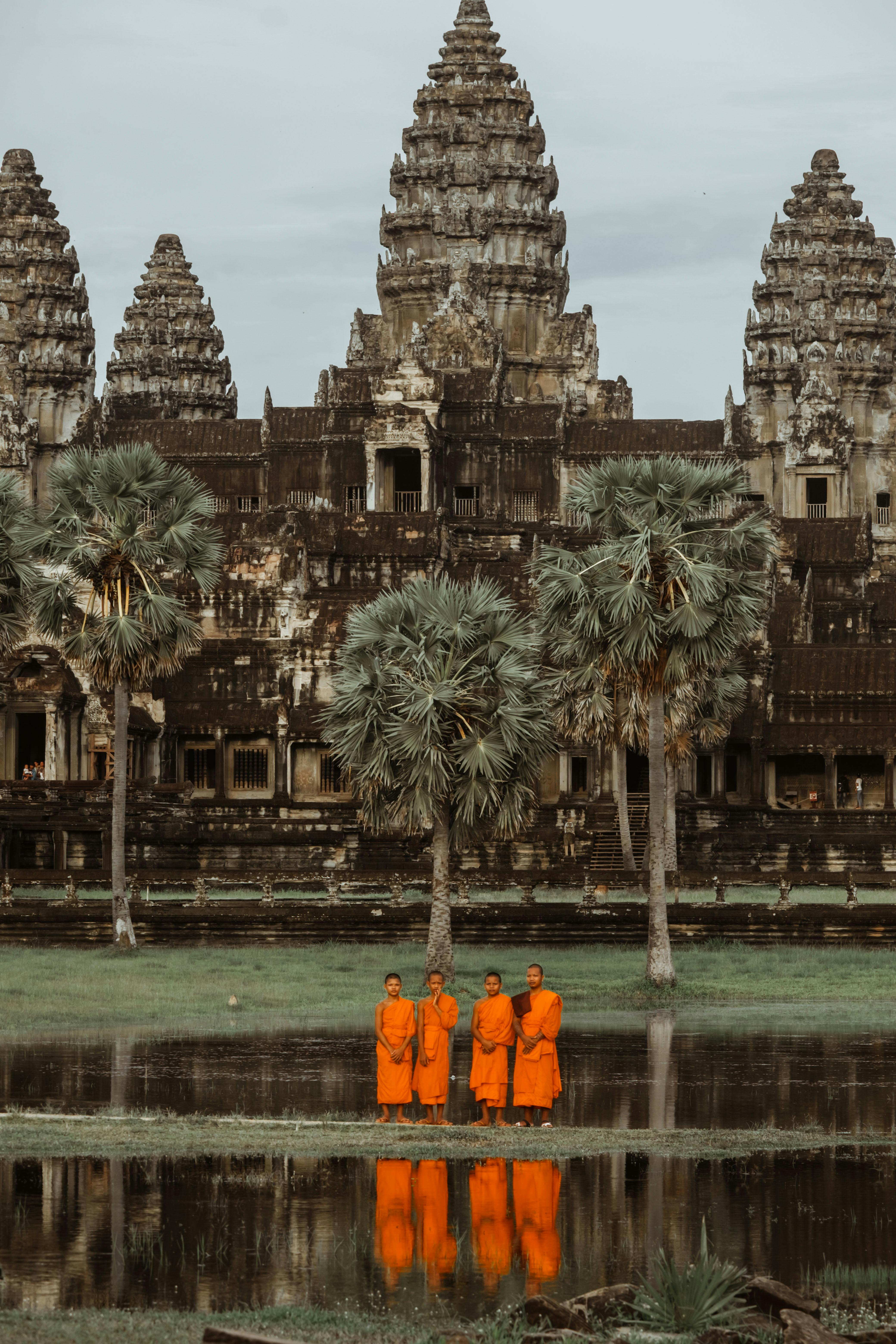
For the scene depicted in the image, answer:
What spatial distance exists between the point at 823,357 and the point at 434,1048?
6198 cm

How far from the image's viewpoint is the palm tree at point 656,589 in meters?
31.2

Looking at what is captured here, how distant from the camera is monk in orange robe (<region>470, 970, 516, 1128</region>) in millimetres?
17922

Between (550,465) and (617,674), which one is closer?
(617,674)

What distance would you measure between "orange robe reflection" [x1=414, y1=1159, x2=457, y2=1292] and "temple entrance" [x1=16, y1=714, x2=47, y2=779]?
42324 millimetres

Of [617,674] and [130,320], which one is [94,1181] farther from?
[130,320]

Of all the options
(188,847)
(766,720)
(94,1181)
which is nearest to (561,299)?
(766,720)

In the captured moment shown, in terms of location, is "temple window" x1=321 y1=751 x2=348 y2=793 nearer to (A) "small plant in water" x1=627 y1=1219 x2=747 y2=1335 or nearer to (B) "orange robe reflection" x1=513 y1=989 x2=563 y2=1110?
(B) "orange robe reflection" x1=513 y1=989 x2=563 y2=1110

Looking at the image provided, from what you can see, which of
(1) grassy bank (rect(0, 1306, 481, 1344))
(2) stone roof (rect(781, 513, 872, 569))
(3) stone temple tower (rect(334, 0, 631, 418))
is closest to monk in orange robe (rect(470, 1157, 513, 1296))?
(1) grassy bank (rect(0, 1306, 481, 1344))

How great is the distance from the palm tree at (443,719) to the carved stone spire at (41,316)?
148 ft

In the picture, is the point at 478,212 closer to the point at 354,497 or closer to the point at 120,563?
the point at 354,497

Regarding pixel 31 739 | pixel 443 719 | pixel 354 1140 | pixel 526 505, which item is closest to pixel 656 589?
pixel 443 719

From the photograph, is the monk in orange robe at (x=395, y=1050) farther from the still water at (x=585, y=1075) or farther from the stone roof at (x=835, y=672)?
the stone roof at (x=835, y=672)

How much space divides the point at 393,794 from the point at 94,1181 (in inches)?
699

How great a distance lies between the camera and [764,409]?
78.0 meters
